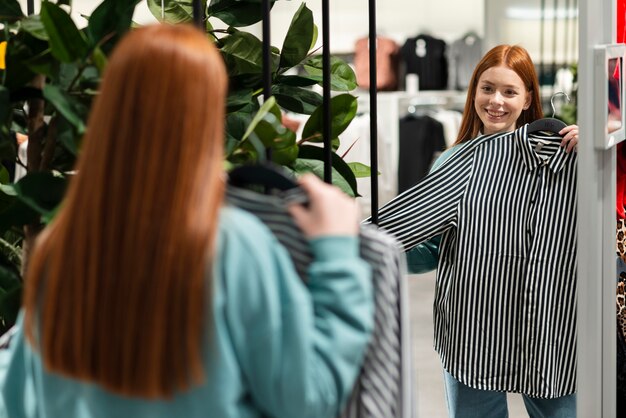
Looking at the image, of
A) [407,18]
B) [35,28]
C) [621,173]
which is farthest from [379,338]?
[407,18]

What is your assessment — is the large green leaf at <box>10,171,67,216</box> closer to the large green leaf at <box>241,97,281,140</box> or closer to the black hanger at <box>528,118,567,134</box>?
the large green leaf at <box>241,97,281,140</box>

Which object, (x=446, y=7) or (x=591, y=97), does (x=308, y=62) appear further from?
(x=446, y=7)

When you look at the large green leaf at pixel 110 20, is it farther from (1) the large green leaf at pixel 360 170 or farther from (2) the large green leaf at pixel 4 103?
(1) the large green leaf at pixel 360 170

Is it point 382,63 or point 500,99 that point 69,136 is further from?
point 382,63

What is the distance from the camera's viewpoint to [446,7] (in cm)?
1021

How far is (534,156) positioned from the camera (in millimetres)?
2473

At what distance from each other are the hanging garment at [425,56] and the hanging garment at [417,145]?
49.8 inches

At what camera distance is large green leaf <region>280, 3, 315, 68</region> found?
208cm

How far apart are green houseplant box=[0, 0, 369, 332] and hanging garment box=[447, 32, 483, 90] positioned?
7929mm

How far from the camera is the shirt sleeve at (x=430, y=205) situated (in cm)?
247

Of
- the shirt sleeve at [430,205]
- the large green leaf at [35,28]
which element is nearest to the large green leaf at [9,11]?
the large green leaf at [35,28]

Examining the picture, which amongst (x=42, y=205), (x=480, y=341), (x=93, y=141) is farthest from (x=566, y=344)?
(x=93, y=141)

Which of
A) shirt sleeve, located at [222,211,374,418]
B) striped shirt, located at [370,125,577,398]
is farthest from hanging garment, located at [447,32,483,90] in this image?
shirt sleeve, located at [222,211,374,418]

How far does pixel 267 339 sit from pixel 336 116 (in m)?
0.78
